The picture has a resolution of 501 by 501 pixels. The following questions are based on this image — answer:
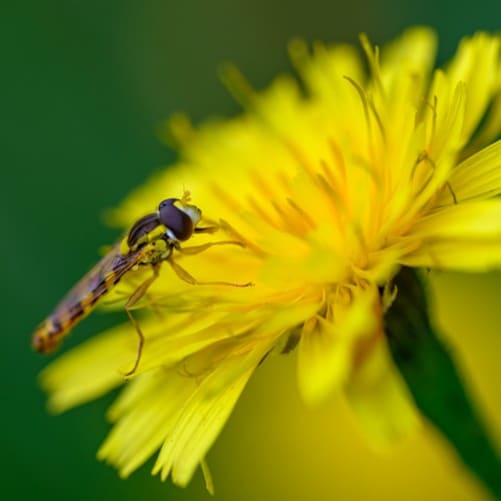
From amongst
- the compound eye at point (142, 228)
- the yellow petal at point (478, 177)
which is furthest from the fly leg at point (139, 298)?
the yellow petal at point (478, 177)

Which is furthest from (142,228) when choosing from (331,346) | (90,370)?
(331,346)

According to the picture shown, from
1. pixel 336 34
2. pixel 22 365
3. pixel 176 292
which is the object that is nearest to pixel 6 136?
pixel 22 365

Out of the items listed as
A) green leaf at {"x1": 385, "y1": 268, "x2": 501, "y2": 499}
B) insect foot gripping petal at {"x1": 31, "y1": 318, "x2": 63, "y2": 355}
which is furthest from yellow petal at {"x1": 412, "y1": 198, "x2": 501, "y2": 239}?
insect foot gripping petal at {"x1": 31, "y1": 318, "x2": 63, "y2": 355}

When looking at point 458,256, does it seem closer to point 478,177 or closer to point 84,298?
point 478,177

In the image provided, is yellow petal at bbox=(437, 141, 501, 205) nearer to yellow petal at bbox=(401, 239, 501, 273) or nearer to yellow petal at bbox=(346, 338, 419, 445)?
yellow petal at bbox=(401, 239, 501, 273)

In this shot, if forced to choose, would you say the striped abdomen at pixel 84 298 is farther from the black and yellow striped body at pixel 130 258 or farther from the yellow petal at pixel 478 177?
the yellow petal at pixel 478 177

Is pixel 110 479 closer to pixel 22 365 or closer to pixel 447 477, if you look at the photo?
pixel 22 365
